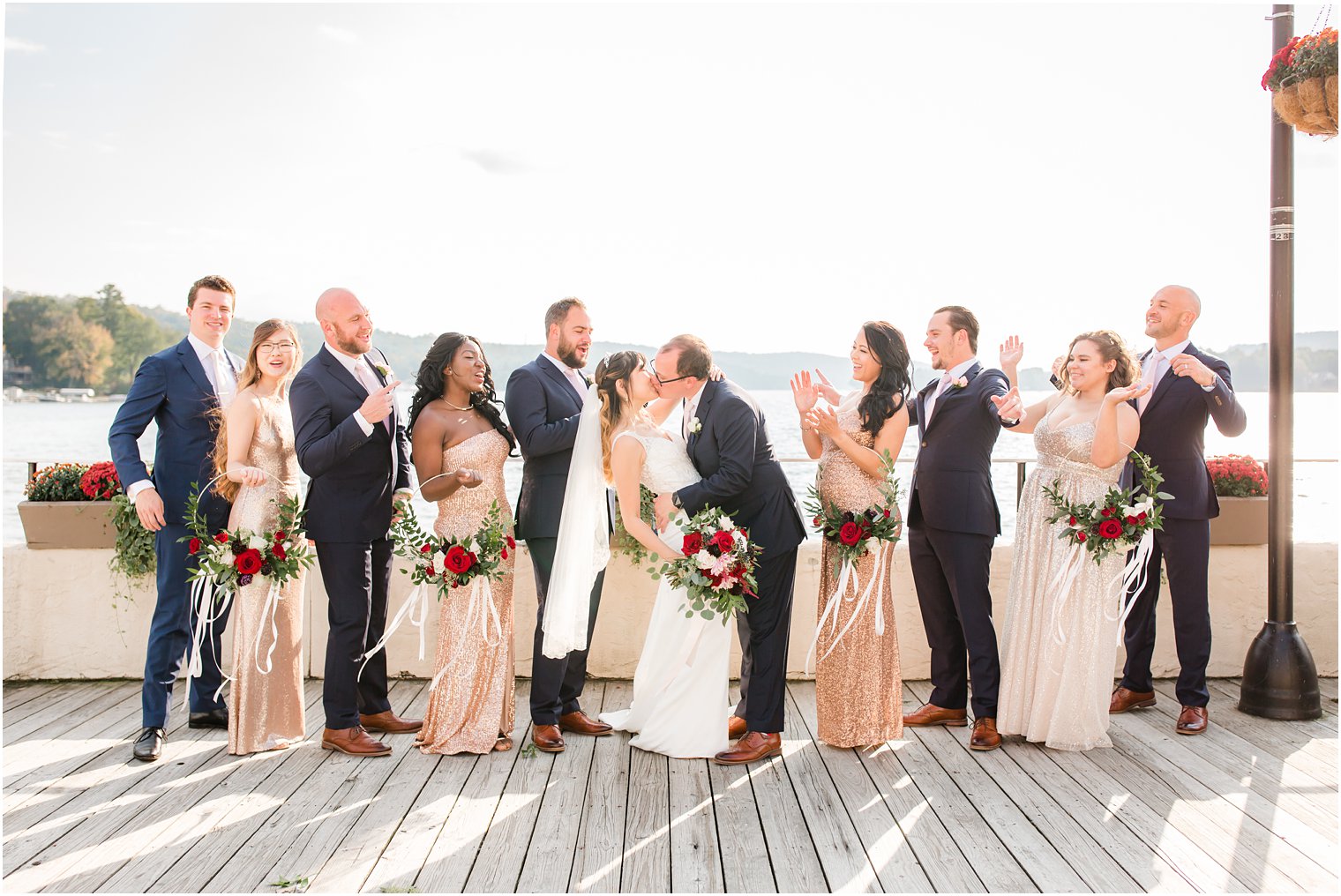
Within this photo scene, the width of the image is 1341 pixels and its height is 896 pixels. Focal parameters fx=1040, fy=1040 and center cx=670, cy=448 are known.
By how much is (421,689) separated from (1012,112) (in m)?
65.8

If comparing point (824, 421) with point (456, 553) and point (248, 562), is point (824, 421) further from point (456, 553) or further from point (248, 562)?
point (248, 562)

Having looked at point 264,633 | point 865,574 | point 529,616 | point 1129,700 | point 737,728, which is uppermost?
point 865,574

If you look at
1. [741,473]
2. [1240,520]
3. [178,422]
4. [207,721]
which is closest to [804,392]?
[741,473]

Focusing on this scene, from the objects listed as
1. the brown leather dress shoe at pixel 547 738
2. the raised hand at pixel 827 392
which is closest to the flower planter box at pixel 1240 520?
the raised hand at pixel 827 392

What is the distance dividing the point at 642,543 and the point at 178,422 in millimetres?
2153

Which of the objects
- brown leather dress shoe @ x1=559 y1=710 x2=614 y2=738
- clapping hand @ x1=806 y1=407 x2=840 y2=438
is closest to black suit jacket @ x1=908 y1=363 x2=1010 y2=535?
clapping hand @ x1=806 y1=407 x2=840 y2=438

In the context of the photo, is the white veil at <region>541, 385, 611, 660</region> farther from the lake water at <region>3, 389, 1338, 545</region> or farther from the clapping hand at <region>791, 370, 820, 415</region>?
the lake water at <region>3, 389, 1338, 545</region>

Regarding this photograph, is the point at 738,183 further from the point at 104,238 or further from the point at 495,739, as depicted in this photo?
the point at 495,739

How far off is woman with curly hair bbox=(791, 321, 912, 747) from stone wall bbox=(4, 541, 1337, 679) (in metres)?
1.25

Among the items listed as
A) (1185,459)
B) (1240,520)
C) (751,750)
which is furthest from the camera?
(1240,520)

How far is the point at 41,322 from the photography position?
5291 cm

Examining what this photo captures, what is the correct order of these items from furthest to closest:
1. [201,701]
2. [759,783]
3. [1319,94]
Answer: [201,701]
[759,783]
[1319,94]

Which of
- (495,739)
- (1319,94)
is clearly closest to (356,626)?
(495,739)

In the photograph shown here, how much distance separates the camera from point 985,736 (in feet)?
14.8
